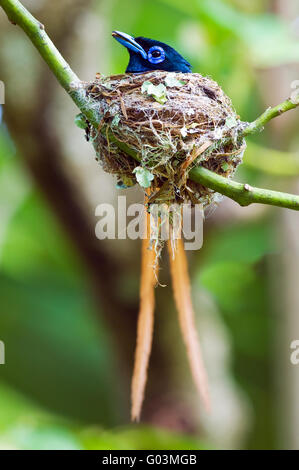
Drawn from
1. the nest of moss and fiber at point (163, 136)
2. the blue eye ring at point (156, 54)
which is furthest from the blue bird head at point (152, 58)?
the nest of moss and fiber at point (163, 136)

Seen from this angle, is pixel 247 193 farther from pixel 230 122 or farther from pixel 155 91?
pixel 155 91

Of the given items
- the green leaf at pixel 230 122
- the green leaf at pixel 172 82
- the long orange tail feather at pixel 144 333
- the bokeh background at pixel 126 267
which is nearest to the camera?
the long orange tail feather at pixel 144 333

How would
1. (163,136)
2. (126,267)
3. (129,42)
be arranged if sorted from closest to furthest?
1. (163,136)
2. (129,42)
3. (126,267)

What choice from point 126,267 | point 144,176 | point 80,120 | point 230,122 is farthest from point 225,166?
point 126,267

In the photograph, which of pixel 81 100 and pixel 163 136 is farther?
pixel 163 136

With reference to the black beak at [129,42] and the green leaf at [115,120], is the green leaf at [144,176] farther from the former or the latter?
the black beak at [129,42]

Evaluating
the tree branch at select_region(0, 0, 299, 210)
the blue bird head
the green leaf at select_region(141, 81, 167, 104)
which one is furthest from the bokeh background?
the tree branch at select_region(0, 0, 299, 210)
